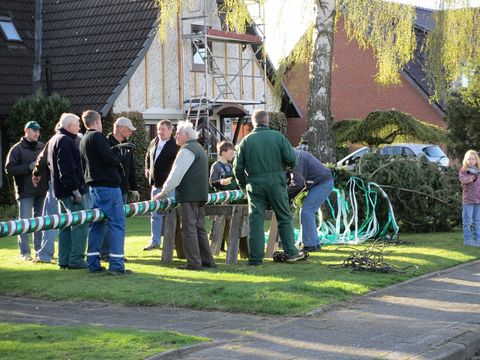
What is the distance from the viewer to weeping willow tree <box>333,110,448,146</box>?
29594mm

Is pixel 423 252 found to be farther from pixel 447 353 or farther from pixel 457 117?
pixel 457 117

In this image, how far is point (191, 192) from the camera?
1220cm

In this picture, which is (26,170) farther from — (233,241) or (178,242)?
(233,241)

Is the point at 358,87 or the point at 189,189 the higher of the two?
the point at 358,87

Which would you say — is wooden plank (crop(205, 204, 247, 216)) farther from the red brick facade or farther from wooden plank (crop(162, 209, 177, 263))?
the red brick facade

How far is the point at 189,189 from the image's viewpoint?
40.0ft

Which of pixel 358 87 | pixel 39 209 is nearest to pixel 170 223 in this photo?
pixel 39 209

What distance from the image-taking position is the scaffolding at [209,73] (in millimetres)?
29562

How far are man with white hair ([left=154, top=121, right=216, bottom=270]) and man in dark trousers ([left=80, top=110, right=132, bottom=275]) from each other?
64 cm

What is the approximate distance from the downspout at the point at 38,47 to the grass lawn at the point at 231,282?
47.6 ft

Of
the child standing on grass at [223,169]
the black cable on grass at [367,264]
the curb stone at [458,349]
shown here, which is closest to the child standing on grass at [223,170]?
the child standing on grass at [223,169]

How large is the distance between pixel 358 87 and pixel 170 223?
91.5ft

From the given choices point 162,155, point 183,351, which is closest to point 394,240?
point 162,155

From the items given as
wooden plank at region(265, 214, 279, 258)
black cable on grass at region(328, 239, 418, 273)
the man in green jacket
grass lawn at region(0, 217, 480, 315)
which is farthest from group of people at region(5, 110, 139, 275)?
black cable on grass at region(328, 239, 418, 273)
